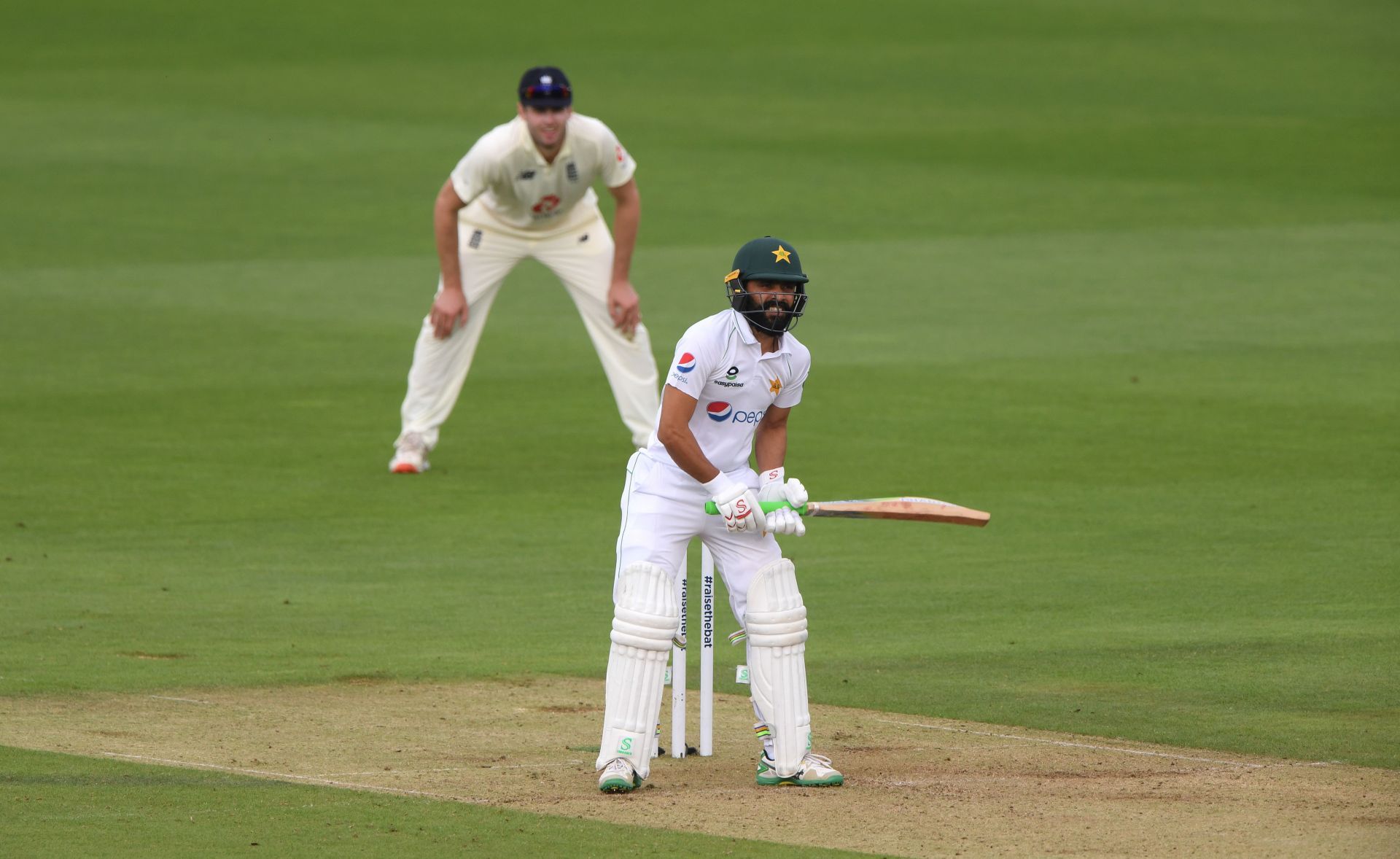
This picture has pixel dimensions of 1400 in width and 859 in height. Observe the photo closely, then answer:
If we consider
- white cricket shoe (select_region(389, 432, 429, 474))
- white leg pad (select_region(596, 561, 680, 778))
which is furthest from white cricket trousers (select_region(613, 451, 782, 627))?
white cricket shoe (select_region(389, 432, 429, 474))

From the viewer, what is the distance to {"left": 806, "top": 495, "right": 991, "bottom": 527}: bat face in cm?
729

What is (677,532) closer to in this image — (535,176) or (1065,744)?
(1065,744)

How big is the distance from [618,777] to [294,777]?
1.12 meters

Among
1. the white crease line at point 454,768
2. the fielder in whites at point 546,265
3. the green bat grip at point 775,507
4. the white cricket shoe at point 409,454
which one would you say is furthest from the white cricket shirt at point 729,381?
the white cricket shoe at point 409,454

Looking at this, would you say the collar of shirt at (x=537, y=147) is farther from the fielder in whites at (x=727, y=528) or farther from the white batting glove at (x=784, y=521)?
the white batting glove at (x=784, y=521)

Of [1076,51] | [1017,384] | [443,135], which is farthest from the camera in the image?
[1076,51]

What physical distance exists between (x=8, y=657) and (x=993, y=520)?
18.2 ft

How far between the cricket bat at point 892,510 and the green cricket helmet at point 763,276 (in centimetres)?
63

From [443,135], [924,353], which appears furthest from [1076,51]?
[924,353]

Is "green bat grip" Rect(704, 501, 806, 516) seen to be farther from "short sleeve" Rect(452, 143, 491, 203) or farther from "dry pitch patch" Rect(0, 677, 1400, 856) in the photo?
"short sleeve" Rect(452, 143, 491, 203)

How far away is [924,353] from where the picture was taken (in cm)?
1781

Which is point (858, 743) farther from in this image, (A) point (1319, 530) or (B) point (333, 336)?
(B) point (333, 336)

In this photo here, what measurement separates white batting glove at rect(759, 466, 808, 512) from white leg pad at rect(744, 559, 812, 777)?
24 cm

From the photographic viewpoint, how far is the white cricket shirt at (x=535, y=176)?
12664 mm
